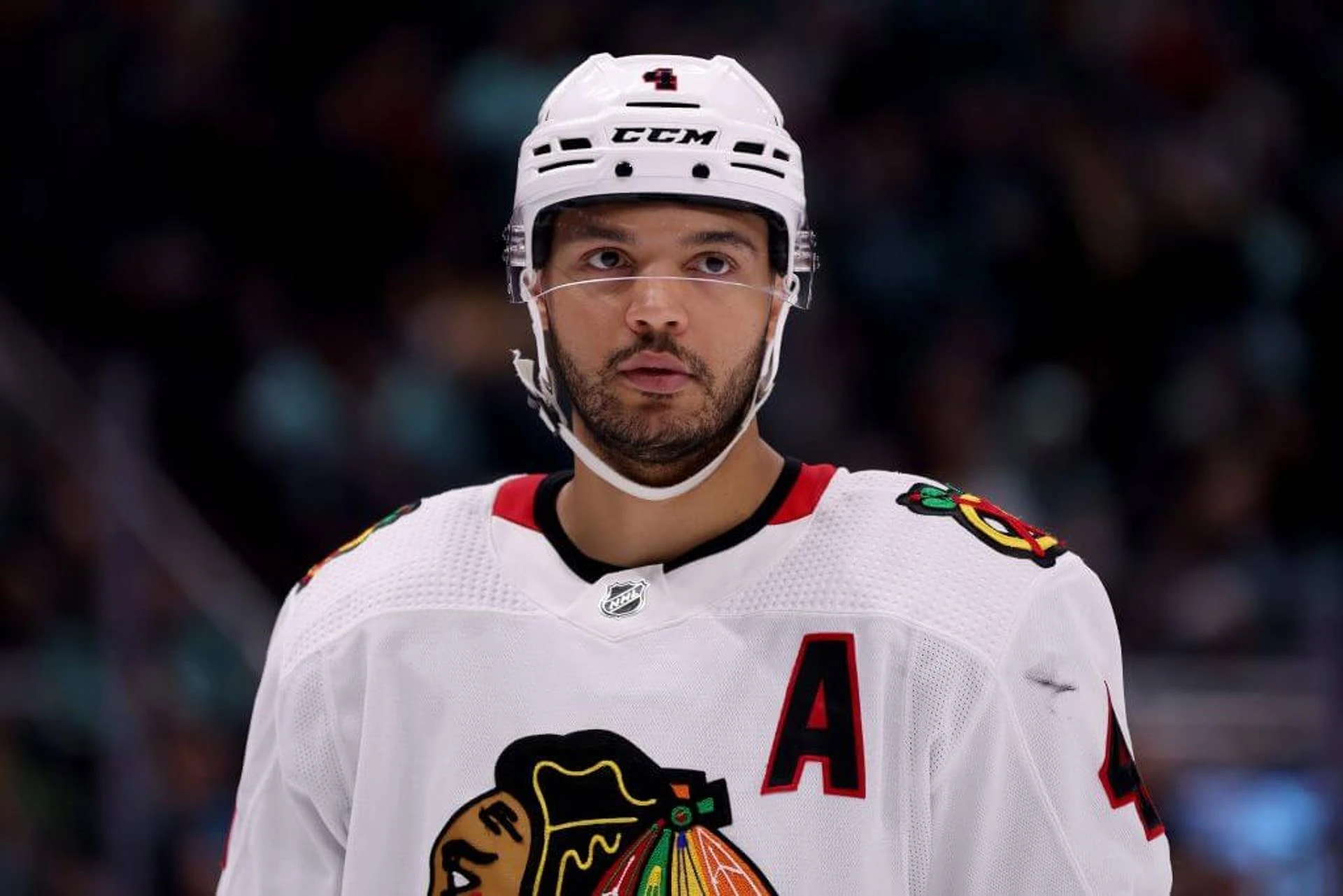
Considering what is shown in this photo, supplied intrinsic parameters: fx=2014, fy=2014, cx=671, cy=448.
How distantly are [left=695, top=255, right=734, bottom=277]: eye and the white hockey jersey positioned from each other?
259 millimetres

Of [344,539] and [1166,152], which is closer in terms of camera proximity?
[344,539]

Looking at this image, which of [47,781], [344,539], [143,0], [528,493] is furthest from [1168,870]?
[143,0]

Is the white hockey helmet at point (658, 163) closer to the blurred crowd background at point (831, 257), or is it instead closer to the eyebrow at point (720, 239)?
the eyebrow at point (720, 239)

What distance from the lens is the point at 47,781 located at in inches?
166

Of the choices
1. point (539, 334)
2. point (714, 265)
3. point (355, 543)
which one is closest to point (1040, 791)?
point (714, 265)

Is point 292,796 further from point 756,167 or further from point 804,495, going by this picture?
point 756,167

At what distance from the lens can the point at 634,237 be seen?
2275mm

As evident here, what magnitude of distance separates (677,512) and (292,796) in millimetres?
564

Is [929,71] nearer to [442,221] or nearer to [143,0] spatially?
[442,221]

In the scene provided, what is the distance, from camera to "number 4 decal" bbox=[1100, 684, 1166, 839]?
7.06 feet

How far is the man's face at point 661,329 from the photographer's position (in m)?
2.24

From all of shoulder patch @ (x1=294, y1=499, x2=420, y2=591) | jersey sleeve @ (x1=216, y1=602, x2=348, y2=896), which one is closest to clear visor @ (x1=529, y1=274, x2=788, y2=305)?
shoulder patch @ (x1=294, y1=499, x2=420, y2=591)

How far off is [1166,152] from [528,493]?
3.92 metres

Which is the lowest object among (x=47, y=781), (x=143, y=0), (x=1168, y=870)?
(x=1168, y=870)
